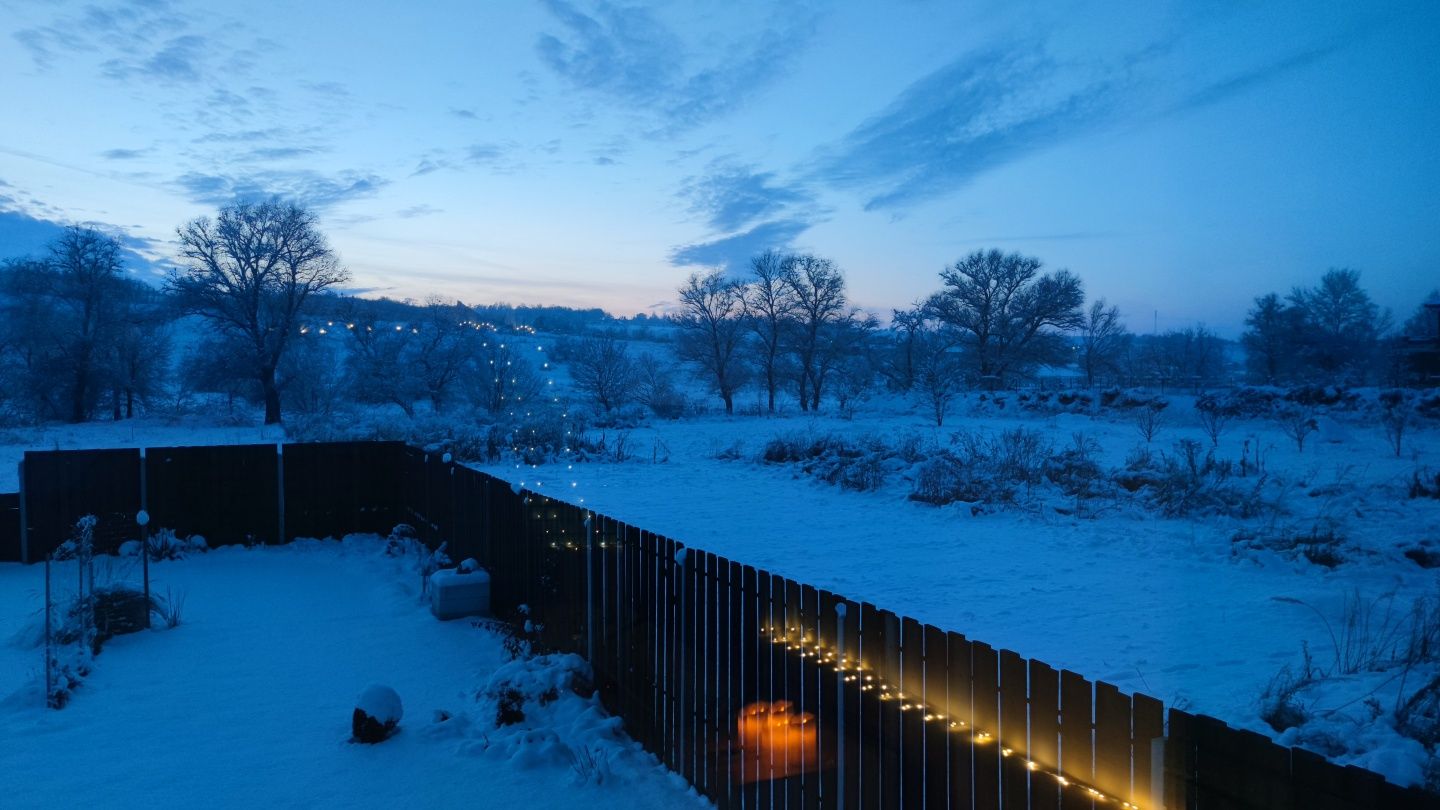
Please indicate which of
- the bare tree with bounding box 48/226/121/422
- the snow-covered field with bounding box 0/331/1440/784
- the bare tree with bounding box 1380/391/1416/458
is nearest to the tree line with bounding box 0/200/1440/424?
the bare tree with bounding box 48/226/121/422

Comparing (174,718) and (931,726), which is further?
(174,718)

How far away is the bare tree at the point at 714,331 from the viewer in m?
51.4

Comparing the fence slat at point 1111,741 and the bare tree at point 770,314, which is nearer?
the fence slat at point 1111,741

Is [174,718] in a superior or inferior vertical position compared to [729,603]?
inferior

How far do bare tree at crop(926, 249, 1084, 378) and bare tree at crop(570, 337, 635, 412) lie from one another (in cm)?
2114

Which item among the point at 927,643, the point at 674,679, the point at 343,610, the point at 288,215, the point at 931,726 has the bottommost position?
the point at 343,610

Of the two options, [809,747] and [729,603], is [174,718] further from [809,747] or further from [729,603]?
[809,747]

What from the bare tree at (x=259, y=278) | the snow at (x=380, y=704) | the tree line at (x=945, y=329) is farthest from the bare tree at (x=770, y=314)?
the snow at (x=380, y=704)

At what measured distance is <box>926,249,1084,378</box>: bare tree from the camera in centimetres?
5084

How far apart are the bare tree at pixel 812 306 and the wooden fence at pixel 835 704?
1781 inches

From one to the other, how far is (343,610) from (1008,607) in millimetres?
6756

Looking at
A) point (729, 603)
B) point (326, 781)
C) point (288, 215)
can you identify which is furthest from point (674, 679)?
point (288, 215)

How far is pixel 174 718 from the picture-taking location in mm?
5602

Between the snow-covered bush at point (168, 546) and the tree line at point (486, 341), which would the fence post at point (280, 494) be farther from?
the tree line at point (486, 341)
